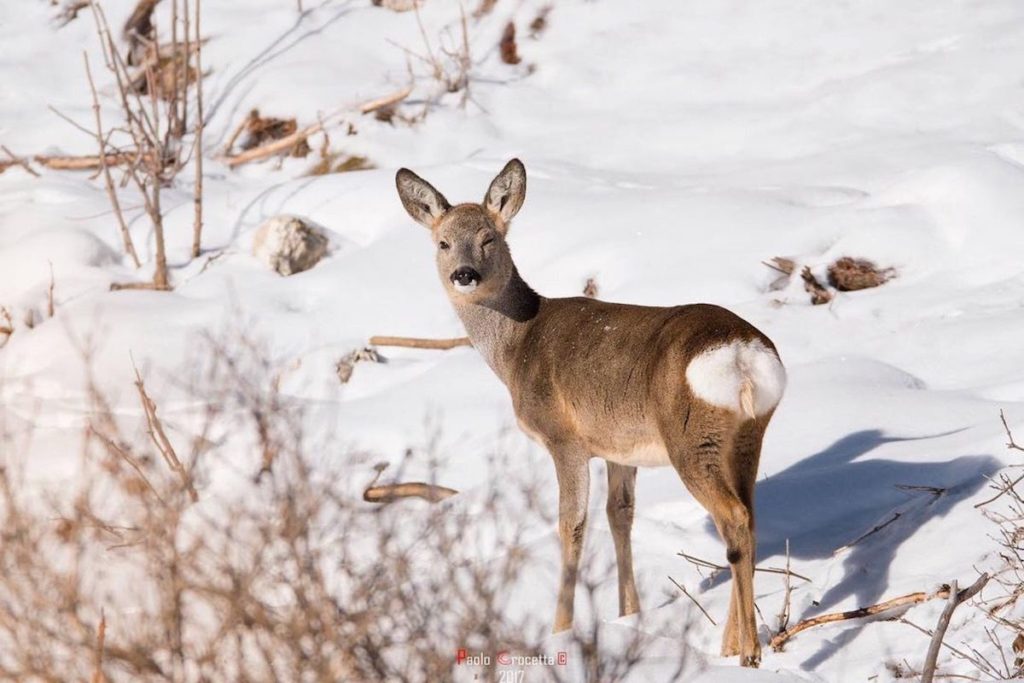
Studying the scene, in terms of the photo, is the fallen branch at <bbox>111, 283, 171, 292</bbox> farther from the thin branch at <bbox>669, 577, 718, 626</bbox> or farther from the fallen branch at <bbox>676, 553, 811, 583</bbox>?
the thin branch at <bbox>669, 577, 718, 626</bbox>

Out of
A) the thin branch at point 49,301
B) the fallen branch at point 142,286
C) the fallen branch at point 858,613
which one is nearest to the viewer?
the fallen branch at point 858,613

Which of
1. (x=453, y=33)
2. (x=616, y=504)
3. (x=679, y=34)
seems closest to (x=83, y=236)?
(x=453, y=33)

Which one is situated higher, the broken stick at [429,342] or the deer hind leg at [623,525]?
the deer hind leg at [623,525]

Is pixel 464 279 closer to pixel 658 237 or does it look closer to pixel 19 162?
pixel 658 237

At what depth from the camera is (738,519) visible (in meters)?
4.81

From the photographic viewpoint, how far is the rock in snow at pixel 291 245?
36.4 ft

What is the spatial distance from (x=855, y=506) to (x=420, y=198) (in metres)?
2.45

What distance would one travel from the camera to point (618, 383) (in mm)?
5363

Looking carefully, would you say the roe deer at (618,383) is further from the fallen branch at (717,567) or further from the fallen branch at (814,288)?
the fallen branch at (814,288)

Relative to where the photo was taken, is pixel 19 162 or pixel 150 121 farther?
pixel 150 121

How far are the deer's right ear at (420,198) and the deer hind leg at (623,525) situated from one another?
1.51m

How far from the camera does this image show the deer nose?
5.93 m

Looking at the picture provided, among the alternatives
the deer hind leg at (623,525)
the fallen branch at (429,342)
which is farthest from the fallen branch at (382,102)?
the deer hind leg at (623,525)

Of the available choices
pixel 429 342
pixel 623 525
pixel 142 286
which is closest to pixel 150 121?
pixel 142 286
